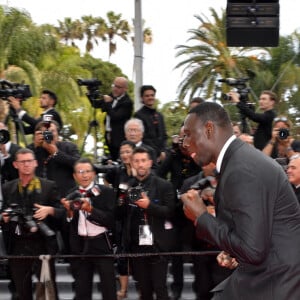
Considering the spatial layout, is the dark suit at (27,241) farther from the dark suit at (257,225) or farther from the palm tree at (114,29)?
the palm tree at (114,29)

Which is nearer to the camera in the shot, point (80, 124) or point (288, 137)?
point (288, 137)

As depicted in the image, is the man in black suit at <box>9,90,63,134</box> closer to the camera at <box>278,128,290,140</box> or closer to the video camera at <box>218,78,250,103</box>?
the video camera at <box>218,78,250,103</box>

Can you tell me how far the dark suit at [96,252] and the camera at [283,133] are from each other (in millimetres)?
1865

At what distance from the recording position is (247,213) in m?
3.45

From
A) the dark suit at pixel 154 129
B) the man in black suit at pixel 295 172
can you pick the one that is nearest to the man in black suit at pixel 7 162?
the dark suit at pixel 154 129

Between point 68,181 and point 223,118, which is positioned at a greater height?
point 223,118

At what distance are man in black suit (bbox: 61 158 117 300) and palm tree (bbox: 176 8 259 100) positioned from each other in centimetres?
1485

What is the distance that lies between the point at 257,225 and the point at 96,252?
13.8ft

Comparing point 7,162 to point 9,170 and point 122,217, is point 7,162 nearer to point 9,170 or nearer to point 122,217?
point 9,170

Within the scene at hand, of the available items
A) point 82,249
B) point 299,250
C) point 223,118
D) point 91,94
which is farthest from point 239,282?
point 91,94

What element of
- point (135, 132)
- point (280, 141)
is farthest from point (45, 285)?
point (280, 141)

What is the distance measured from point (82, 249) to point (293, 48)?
14.7 metres

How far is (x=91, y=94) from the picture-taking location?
9.12 metres

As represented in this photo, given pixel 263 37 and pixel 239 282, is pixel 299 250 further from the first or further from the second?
pixel 263 37
